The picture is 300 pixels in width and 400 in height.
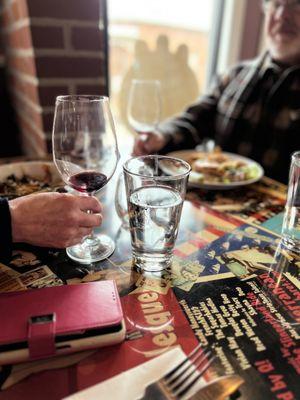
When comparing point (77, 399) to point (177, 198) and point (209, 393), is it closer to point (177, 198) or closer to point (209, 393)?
point (209, 393)

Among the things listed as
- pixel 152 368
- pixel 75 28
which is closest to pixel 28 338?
pixel 152 368

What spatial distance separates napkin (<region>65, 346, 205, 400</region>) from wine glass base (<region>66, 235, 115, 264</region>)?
0.24 metres

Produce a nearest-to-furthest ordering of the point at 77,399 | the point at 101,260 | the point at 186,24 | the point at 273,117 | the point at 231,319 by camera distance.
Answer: the point at 77,399 → the point at 231,319 → the point at 101,260 → the point at 273,117 → the point at 186,24

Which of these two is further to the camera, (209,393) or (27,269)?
(27,269)

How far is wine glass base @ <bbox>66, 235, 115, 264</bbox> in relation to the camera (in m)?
0.61

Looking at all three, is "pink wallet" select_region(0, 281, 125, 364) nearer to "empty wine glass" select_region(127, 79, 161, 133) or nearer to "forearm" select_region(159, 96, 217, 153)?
"empty wine glass" select_region(127, 79, 161, 133)

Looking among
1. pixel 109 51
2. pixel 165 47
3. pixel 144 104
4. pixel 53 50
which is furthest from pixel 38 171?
pixel 165 47

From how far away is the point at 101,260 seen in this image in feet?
2.00

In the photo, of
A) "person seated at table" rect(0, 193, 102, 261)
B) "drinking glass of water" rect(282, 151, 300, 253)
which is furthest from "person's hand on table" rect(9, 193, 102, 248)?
"drinking glass of water" rect(282, 151, 300, 253)

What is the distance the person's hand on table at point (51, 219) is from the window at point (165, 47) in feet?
3.94

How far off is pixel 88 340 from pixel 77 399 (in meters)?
0.07

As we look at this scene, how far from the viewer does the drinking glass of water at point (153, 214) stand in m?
0.56

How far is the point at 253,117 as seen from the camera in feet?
4.89

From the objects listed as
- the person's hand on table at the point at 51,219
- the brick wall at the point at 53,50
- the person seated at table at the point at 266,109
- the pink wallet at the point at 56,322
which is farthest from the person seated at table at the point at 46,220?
the brick wall at the point at 53,50
